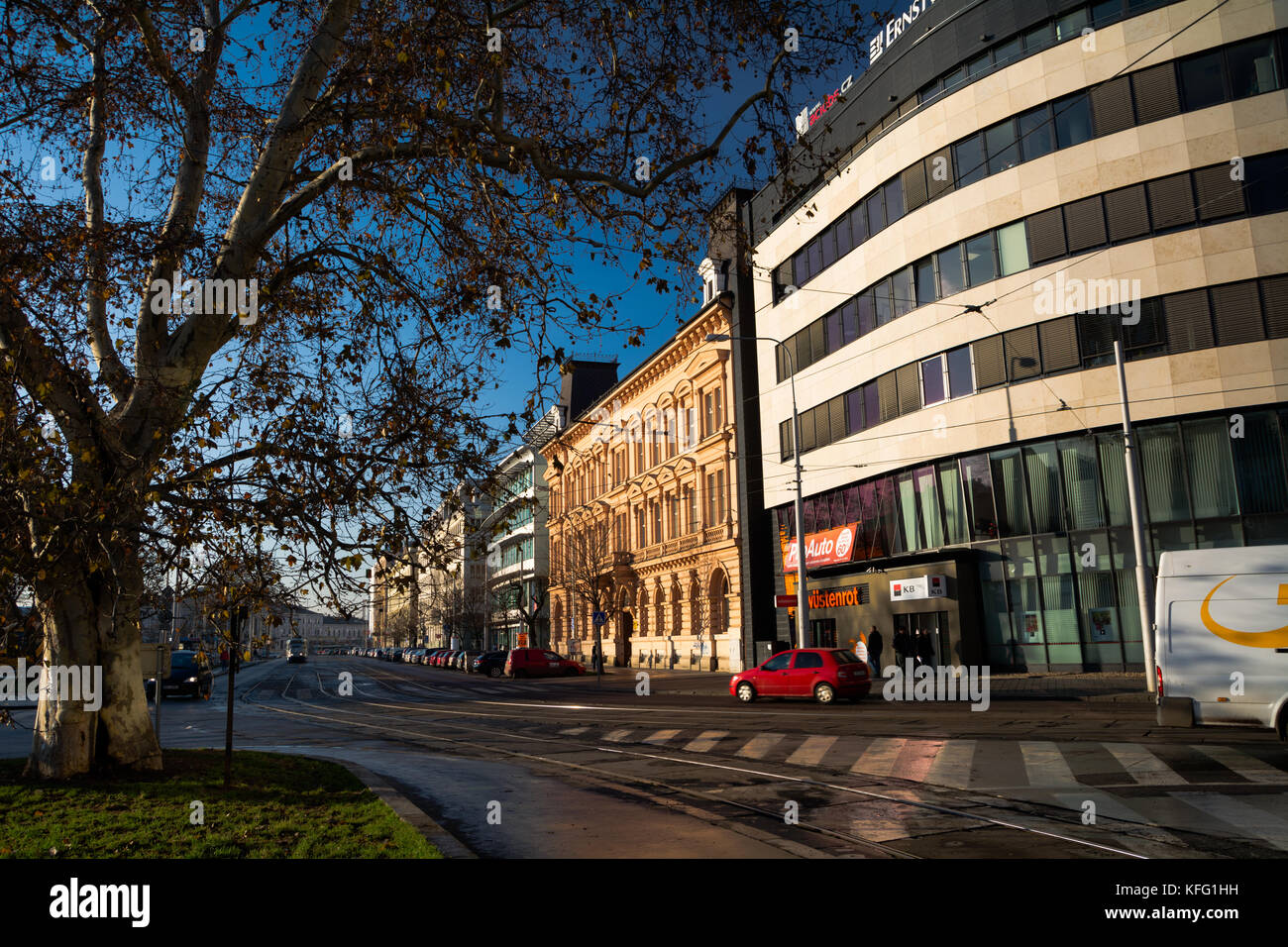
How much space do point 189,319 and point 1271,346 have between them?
79.9 ft

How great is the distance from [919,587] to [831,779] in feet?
60.2

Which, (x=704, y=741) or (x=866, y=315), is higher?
(x=866, y=315)

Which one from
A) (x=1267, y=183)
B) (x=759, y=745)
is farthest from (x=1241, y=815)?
(x=1267, y=183)

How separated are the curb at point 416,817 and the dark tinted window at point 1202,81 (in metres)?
25.9

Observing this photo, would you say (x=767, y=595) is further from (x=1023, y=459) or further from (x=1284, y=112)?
(x=1284, y=112)

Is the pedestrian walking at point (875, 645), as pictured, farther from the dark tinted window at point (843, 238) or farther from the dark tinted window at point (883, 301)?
the dark tinted window at point (843, 238)

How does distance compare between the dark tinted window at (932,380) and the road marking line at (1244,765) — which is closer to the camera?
the road marking line at (1244,765)

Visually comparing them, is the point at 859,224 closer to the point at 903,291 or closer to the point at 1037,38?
the point at 903,291

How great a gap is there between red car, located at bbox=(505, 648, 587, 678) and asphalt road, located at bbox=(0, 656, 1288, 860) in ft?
80.5

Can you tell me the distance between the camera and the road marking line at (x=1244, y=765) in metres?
9.60

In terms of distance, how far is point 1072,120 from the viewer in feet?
84.7

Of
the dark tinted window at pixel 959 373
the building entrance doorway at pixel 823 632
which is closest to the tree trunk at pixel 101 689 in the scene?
the dark tinted window at pixel 959 373

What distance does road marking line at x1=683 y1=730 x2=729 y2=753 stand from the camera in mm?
14500

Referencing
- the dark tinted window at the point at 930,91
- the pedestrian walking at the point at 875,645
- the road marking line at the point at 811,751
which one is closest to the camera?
the road marking line at the point at 811,751
